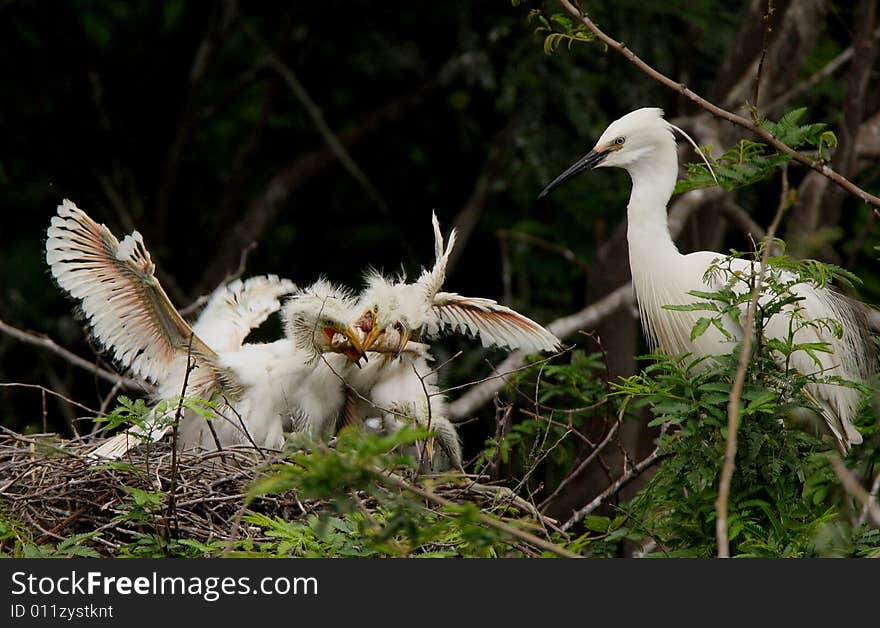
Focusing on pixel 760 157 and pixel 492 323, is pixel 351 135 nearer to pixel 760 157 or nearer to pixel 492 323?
pixel 492 323

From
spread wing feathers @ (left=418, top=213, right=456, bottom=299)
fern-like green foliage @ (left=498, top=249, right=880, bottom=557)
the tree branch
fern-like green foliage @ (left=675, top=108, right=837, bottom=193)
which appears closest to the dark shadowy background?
the tree branch

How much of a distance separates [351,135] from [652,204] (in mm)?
3968

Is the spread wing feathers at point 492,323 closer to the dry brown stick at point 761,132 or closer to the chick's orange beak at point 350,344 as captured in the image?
the chick's orange beak at point 350,344

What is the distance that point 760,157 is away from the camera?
3.43 metres

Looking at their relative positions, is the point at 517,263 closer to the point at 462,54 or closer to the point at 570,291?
the point at 570,291

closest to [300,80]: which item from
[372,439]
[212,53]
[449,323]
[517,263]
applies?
[212,53]

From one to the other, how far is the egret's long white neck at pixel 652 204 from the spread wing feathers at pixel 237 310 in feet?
4.35

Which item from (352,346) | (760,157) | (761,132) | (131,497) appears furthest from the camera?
(352,346)

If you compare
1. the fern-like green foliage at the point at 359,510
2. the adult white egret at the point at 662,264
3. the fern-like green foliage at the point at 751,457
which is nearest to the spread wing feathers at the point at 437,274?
the adult white egret at the point at 662,264

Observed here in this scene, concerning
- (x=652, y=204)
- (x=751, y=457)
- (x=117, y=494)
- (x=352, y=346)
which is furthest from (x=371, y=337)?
(x=751, y=457)

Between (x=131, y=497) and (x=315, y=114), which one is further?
(x=315, y=114)

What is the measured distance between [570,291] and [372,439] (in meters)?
5.01

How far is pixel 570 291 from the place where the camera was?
719cm

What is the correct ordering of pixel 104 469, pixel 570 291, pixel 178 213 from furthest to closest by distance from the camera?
1. pixel 178 213
2. pixel 570 291
3. pixel 104 469
